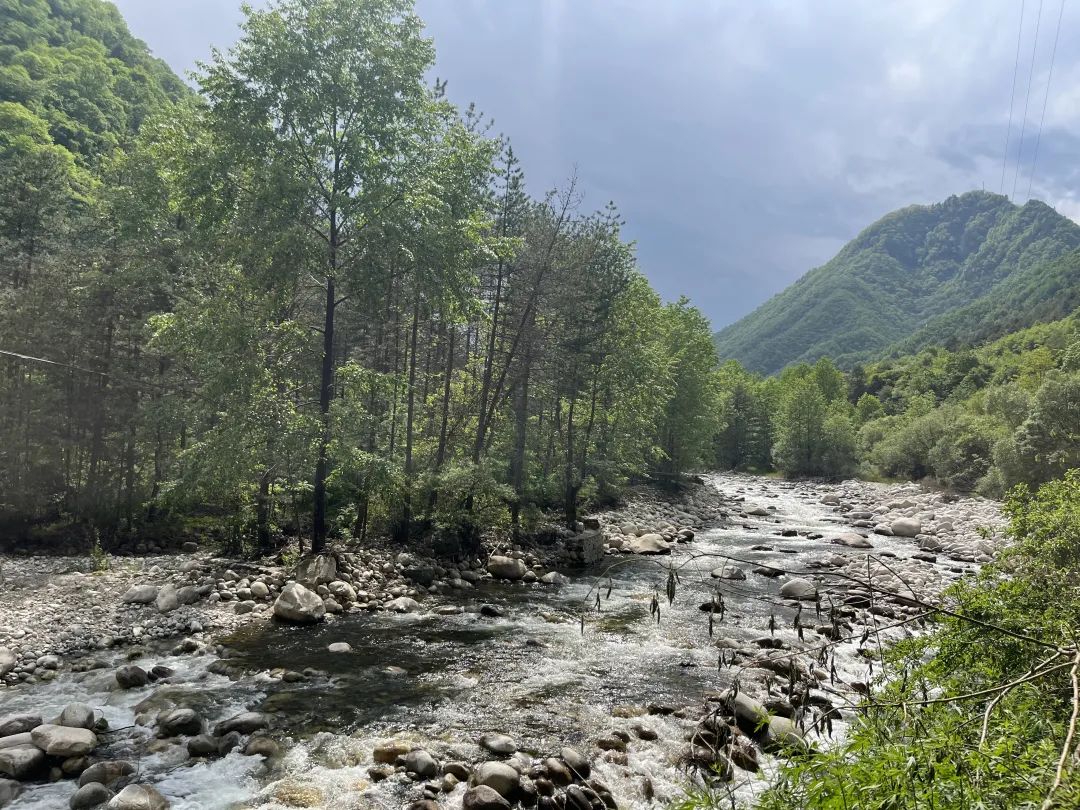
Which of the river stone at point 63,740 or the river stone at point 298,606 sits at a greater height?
the river stone at point 298,606

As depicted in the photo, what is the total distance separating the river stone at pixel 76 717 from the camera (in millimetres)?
7688

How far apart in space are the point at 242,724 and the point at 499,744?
3.52 m

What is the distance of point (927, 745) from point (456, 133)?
1888 centimetres

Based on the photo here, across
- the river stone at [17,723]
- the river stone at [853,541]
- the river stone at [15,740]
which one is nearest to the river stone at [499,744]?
the river stone at [15,740]

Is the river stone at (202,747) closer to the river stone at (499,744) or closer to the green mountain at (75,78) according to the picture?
the river stone at (499,744)

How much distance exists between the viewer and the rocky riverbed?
6867 millimetres

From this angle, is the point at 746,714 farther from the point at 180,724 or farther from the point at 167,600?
the point at 167,600

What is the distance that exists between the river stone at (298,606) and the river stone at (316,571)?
115cm

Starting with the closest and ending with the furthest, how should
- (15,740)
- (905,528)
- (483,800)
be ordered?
1. (483,800)
2. (15,740)
3. (905,528)

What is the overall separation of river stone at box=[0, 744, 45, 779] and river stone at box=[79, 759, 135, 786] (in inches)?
24.5

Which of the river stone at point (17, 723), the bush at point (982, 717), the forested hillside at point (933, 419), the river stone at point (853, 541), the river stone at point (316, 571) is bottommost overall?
the river stone at point (17, 723)

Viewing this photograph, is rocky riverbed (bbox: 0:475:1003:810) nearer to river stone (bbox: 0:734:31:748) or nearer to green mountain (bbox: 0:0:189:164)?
river stone (bbox: 0:734:31:748)

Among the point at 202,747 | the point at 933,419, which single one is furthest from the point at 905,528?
the point at 202,747

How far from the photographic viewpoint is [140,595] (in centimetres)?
1273
